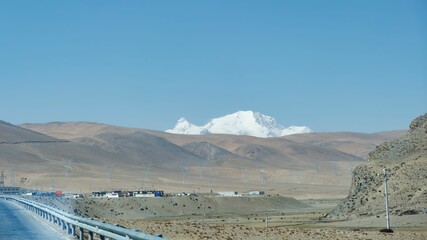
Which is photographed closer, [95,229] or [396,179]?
[95,229]

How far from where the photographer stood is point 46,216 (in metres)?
46.9

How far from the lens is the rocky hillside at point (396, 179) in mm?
83856

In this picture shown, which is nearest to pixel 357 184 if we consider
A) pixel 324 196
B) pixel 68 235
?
pixel 68 235

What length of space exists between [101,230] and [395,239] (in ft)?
95.6

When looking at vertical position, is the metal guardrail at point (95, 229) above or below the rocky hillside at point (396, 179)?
below

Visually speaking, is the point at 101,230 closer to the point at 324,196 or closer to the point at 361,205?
the point at 361,205

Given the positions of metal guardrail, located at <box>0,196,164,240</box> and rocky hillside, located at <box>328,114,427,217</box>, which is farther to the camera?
rocky hillside, located at <box>328,114,427,217</box>

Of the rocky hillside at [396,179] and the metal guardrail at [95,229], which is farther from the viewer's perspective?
the rocky hillside at [396,179]

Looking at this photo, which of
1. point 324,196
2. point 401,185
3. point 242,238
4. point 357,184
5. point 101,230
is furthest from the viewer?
point 324,196

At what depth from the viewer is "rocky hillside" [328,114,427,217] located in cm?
8386

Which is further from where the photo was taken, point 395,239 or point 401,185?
point 401,185

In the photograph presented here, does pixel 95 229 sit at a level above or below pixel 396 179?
below

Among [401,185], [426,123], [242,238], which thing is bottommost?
[242,238]

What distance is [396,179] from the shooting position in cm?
8856
